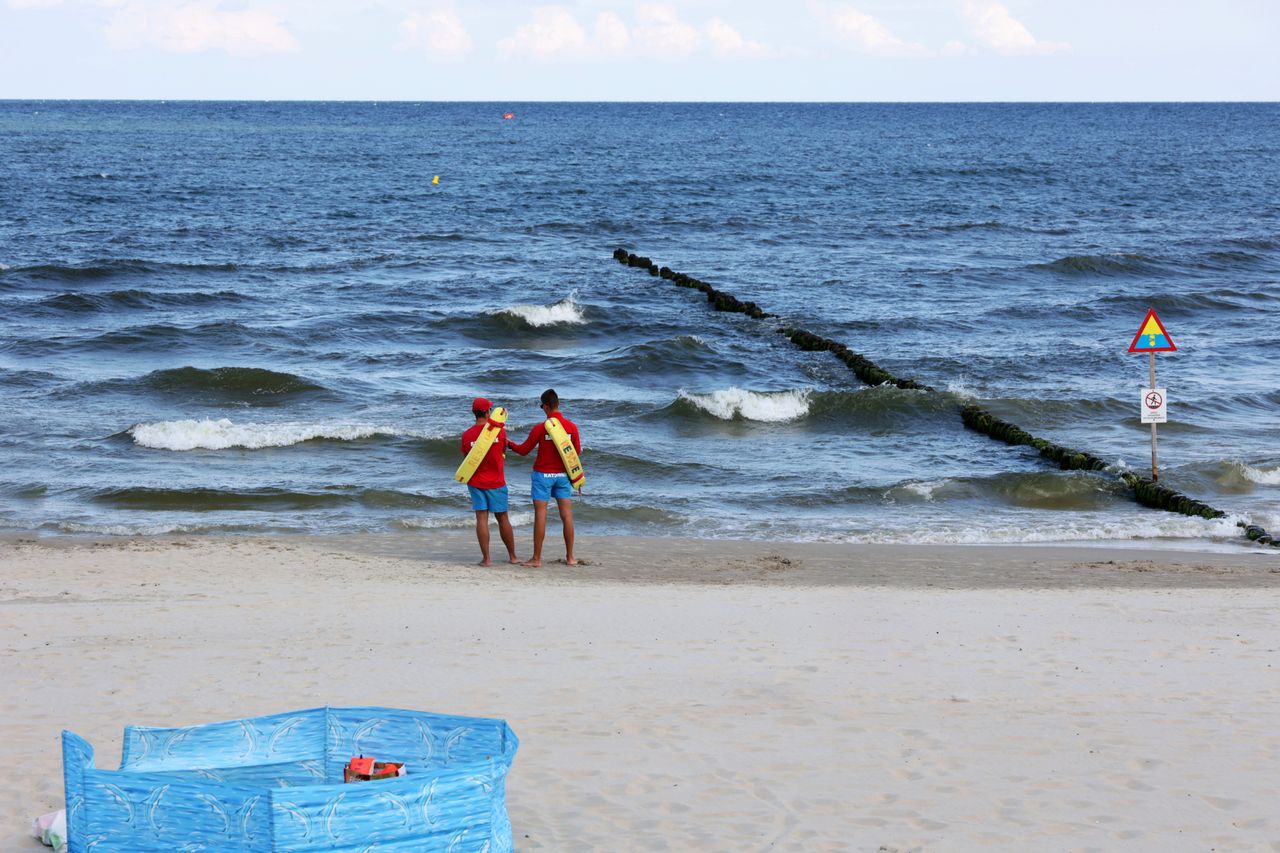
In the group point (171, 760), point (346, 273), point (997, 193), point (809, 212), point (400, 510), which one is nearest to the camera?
point (171, 760)

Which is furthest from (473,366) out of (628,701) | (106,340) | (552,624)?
(628,701)

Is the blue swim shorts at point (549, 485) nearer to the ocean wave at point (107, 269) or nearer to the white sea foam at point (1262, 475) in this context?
the white sea foam at point (1262, 475)

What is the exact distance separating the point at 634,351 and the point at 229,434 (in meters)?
8.81

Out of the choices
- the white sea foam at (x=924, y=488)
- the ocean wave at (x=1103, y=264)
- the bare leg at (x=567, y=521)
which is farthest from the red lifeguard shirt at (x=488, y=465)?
the ocean wave at (x=1103, y=264)

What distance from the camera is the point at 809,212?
166 ft

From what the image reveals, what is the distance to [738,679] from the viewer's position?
8180 millimetres

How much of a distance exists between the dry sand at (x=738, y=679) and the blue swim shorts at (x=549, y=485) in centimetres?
70

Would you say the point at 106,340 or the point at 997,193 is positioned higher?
the point at 997,193

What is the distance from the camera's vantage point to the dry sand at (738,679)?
6.28 metres

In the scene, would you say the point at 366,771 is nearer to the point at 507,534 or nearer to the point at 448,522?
the point at 507,534

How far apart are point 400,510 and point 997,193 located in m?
48.8

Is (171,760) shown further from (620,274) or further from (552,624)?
(620,274)

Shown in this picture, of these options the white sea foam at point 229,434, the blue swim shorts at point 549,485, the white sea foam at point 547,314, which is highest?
the white sea foam at point 547,314

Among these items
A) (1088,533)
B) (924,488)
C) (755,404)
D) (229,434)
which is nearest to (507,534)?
(924,488)
